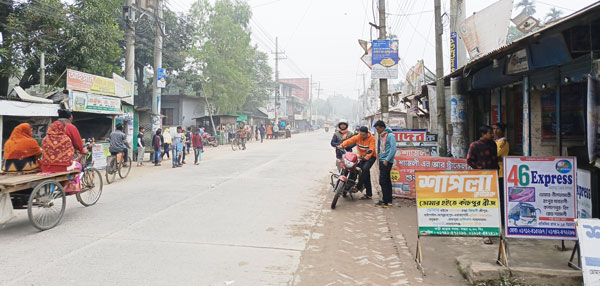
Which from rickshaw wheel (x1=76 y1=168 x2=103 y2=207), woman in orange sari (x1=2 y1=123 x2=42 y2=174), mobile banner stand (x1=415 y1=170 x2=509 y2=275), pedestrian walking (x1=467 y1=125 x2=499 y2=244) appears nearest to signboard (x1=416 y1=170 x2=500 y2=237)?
mobile banner stand (x1=415 y1=170 x2=509 y2=275)

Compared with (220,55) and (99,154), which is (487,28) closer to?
(99,154)

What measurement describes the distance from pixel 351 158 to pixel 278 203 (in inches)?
72.2

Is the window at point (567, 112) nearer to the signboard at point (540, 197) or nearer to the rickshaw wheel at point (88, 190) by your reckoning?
the signboard at point (540, 197)

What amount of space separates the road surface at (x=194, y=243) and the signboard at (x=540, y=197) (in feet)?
4.82

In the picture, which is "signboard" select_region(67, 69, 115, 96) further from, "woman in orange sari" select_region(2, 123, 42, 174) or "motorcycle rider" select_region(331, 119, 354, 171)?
"motorcycle rider" select_region(331, 119, 354, 171)

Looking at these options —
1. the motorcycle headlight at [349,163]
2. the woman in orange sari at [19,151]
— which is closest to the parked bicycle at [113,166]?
the woman in orange sari at [19,151]

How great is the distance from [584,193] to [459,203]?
5.01 ft

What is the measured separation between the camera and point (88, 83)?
14.6m

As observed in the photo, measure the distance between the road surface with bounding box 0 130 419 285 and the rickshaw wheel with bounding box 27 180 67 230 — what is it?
0.61 ft

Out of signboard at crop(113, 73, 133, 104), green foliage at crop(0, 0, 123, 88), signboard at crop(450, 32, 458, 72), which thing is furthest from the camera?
signboard at crop(113, 73, 133, 104)

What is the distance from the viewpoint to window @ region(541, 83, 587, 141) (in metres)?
6.30

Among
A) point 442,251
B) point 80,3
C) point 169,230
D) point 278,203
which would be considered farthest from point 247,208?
point 80,3

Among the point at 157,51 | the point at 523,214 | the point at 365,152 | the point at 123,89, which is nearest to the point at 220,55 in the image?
the point at 157,51

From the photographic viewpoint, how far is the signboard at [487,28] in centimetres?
845
